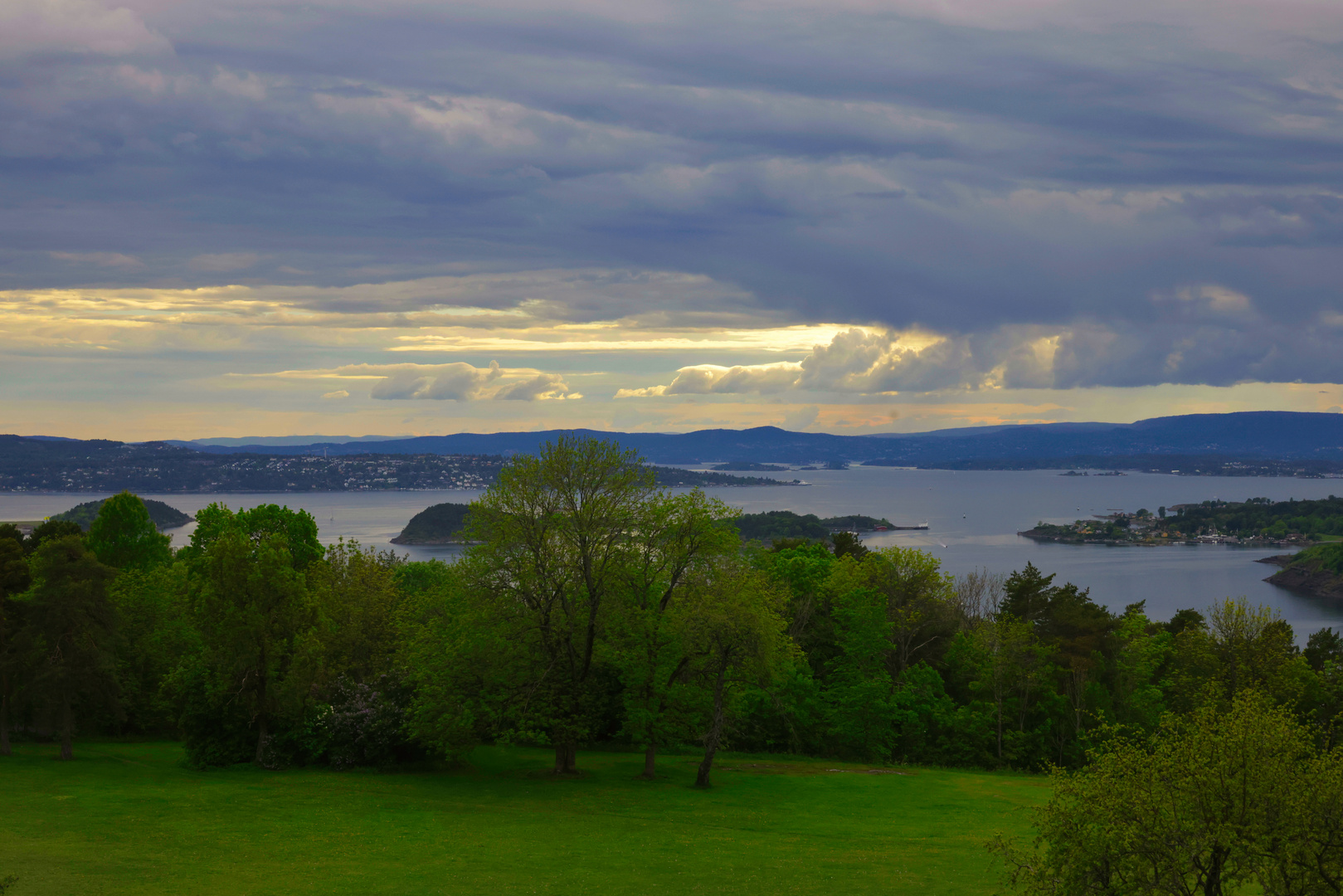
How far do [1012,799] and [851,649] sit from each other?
1176 centimetres

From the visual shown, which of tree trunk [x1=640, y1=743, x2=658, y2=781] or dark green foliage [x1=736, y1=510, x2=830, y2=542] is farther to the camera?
dark green foliage [x1=736, y1=510, x2=830, y2=542]

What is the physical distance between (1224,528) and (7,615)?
7634 inches

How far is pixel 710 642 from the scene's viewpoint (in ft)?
98.5

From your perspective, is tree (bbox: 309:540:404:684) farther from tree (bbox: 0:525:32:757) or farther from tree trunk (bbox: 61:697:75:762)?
tree (bbox: 0:525:32:757)

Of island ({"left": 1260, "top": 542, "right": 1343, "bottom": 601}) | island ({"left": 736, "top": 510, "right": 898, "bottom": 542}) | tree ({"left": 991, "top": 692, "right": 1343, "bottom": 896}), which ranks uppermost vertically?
tree ({"left": 991, "top": 692, "right": 1343, "bottom": 896})

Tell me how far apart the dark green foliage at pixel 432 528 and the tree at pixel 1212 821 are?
129606 mm

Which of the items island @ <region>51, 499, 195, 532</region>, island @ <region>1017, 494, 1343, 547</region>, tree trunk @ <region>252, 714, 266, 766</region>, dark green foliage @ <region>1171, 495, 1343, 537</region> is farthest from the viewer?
dark green foliage @ <region>1171, 495, 1343, 537</region>

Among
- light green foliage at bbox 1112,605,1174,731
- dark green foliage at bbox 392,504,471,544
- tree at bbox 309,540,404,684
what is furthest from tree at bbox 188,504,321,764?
dark green foliage at bbox 392,504,471,544

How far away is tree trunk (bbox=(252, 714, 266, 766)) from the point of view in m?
31.1

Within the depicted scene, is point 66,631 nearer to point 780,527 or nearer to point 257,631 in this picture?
point 257,631

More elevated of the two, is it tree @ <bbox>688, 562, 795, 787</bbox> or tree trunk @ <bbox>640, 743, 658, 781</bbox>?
tree @ <bbox>688, 562, 795, 787</bbox>

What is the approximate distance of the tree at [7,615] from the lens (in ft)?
99.7

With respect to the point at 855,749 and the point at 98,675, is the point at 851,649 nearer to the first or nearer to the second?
the point at 855,749

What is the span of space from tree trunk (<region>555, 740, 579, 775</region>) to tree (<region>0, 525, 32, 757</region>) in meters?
17.4
